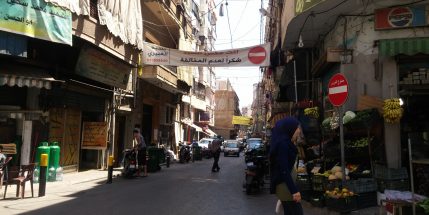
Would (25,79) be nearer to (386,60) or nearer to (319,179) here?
(319,179)

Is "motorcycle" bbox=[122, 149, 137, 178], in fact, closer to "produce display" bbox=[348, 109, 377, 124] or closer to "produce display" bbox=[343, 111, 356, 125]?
"produce display" bbox=[343, 111, 356, 125]

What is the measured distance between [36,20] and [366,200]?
33.3 feet

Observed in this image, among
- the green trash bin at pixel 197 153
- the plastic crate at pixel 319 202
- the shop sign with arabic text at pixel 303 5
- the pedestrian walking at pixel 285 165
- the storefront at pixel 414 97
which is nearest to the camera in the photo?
the pedestrian walking at pixel 285 165

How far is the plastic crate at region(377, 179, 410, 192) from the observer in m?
9.69

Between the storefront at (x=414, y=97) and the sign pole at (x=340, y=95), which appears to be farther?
the storefront at (x=414, y=97)

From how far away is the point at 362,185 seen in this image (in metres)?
9.61

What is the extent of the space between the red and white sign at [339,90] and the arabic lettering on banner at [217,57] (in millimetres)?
8951

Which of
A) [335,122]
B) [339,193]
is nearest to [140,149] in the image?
[335,122]

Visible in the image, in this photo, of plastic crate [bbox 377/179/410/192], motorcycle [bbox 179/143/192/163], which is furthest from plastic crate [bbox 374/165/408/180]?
motorcycle [bbox 179/143/192/163]

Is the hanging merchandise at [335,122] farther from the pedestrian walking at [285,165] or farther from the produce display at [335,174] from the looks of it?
the pedestrian walking at [285,165]

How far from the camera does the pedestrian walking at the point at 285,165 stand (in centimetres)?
528

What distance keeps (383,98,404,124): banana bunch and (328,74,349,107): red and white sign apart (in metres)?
1.61

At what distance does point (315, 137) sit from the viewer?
16.7m

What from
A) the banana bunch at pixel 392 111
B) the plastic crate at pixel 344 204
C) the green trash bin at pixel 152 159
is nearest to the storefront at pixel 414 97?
the banana bunch at pixel 392 111
